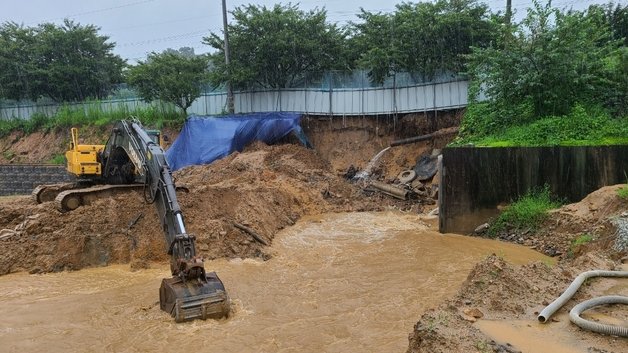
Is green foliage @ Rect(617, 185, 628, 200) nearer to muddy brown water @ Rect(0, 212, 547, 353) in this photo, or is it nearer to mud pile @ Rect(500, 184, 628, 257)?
mud pile @ Rect(500, 184, 628, 257)

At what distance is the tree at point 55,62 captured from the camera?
3353 cm

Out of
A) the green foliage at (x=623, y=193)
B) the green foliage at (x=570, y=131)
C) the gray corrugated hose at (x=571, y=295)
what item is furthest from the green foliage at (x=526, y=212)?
the gray corrugated hose at (x=571, y=295)

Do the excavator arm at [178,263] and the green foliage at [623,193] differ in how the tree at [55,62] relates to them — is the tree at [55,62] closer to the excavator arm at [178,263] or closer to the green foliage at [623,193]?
the excavator arm at [178,263]

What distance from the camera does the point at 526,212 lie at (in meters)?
13.4

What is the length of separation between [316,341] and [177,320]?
206 centimetres

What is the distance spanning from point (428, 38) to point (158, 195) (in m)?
16.9

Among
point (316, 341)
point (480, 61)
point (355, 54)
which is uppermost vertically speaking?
point (355, 54)

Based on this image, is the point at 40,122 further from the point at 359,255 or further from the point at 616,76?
the point at 616,76

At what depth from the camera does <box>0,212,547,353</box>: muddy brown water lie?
24.4ft

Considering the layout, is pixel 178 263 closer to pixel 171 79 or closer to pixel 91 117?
pixel 171 79

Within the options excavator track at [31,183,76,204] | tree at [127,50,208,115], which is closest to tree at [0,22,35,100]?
tree at [127,50,208,115]

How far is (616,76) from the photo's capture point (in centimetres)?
1631

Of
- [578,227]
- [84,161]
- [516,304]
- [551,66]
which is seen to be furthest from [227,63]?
[516,304]

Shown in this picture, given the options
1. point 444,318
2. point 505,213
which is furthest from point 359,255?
point 444,318
